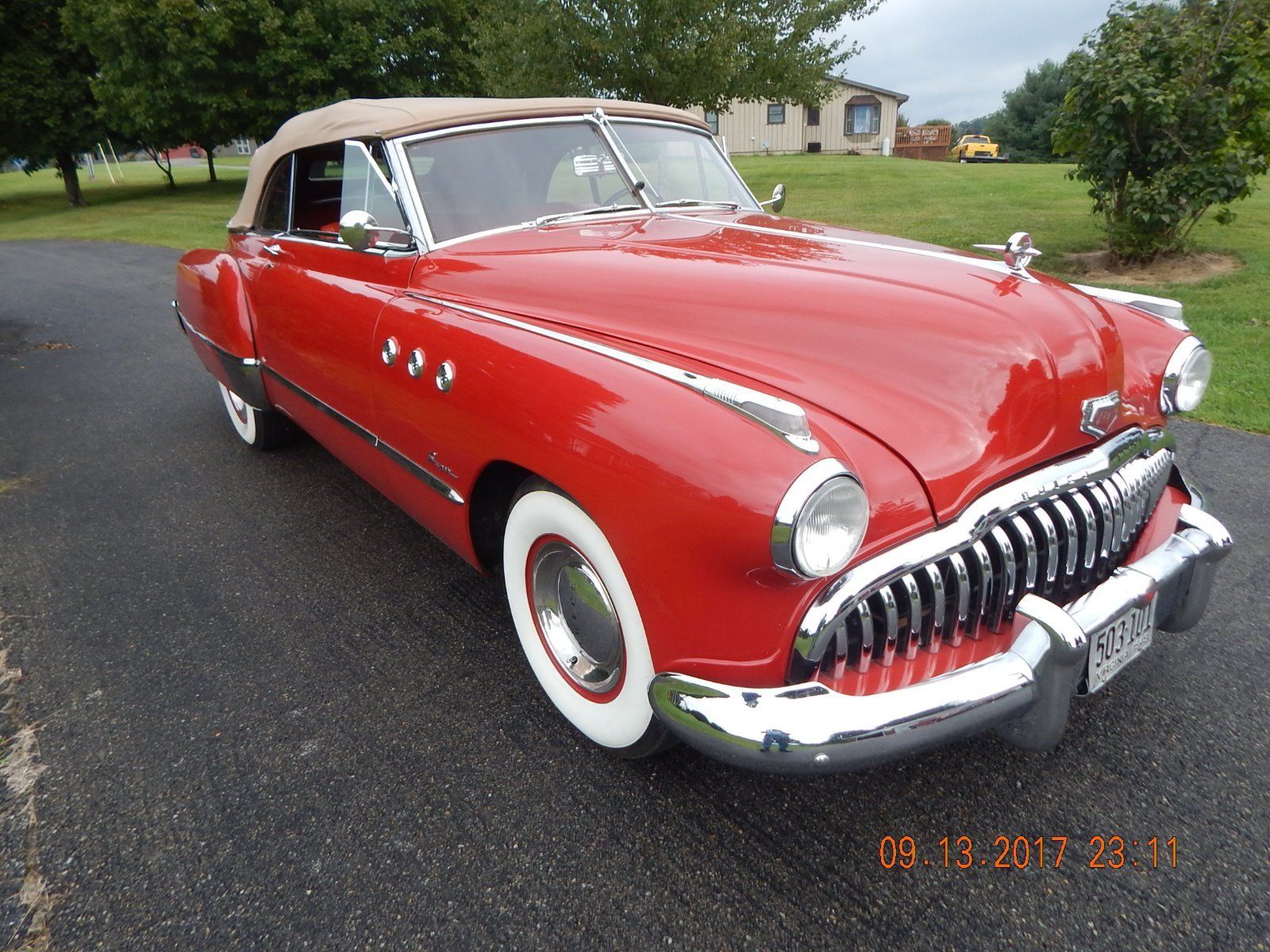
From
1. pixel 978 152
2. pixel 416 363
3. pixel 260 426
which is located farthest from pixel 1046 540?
pixel 978 152

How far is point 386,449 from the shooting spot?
2633mm

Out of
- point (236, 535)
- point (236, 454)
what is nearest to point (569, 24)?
point (236, 454)

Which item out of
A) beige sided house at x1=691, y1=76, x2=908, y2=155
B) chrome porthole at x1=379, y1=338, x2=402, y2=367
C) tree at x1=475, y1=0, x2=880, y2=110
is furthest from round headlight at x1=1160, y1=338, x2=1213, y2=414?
beige sided house at x1=691, y1=76, x2=908, y2=155

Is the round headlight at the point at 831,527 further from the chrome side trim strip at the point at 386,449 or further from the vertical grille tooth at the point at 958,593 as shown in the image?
the chrome side trim strip at the point at 386,449

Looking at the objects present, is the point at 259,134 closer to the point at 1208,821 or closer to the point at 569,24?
the point at 569,24

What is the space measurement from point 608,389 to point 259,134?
887 inches

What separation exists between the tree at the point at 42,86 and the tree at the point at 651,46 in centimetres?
1594

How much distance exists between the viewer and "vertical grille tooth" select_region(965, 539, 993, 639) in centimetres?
165

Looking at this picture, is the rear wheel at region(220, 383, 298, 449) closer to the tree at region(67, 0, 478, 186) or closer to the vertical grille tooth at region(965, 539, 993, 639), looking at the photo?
the vertical grille tooth at region(965, 539, 993, 639)

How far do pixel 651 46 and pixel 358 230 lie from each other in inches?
436

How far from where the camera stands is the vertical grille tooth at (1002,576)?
169 cm

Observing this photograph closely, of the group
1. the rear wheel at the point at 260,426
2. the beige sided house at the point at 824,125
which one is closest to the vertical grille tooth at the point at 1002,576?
the rear wheel at the point at 260,426
